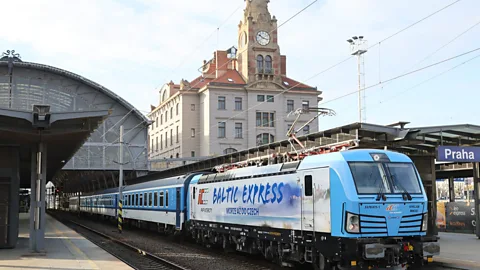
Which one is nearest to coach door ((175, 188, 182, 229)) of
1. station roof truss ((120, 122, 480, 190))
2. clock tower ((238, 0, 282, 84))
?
station roof truss ((120, 122, 480, 190))

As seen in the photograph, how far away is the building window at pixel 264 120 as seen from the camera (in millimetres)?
71938

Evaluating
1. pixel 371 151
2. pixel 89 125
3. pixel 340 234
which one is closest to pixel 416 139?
pixel 371 151

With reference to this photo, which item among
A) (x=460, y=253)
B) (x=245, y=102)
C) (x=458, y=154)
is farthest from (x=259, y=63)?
(x=460, y=253)

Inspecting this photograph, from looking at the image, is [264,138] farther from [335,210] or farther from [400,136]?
[335,210]

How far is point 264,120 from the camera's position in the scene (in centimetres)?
7219

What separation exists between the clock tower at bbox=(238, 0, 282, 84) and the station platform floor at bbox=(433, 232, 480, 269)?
51634 millimetres

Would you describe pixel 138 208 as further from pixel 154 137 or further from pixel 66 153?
pixel 154 137

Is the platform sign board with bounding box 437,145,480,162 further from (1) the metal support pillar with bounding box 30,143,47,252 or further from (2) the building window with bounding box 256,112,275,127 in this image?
(2) the building window with bounding box 256,112,275,127

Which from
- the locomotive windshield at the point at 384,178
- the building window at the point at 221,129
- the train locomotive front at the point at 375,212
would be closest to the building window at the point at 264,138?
the building window at the point at 221,129

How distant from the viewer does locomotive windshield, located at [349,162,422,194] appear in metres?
11.9

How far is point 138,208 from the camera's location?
3228cm

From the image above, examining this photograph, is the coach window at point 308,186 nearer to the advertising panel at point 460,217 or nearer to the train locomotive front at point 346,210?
the train locomotive front at point 346,210

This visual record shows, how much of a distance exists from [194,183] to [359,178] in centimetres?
1074

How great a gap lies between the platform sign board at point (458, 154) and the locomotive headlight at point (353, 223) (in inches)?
252
